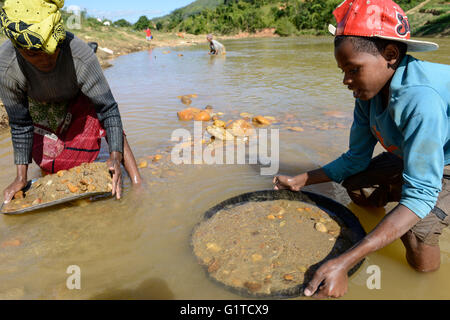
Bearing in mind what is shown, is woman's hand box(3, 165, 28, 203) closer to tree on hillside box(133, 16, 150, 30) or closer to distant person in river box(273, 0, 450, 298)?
distant person in river box(273, 0, 450, 298)

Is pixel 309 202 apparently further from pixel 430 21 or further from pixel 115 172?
pixel 430 21

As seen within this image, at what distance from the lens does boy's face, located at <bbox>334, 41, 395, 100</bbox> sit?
118 cm

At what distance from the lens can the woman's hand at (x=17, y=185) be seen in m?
2.02

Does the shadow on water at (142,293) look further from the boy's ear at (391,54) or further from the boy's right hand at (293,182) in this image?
the boy's ear at (391,54)

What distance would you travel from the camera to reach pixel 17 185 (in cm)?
208

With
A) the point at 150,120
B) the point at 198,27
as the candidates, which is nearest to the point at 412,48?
the point at 150,120

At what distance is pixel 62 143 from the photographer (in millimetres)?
2312

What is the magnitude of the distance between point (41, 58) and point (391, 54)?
6.08ft

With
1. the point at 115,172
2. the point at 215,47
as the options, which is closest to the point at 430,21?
the point at 215,47

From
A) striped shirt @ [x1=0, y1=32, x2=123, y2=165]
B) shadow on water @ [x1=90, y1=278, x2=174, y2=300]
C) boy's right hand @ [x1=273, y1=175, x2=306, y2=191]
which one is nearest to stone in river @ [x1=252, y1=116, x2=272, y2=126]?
boy's right hand @ [x1=273, y1=175, x2=306, y2=191]

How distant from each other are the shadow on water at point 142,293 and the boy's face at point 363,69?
1.26 m

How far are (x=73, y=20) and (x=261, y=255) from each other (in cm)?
1991

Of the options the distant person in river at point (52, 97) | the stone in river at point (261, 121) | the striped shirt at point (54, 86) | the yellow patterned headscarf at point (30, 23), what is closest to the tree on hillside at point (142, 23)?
the stone in river at point (261, 121)
